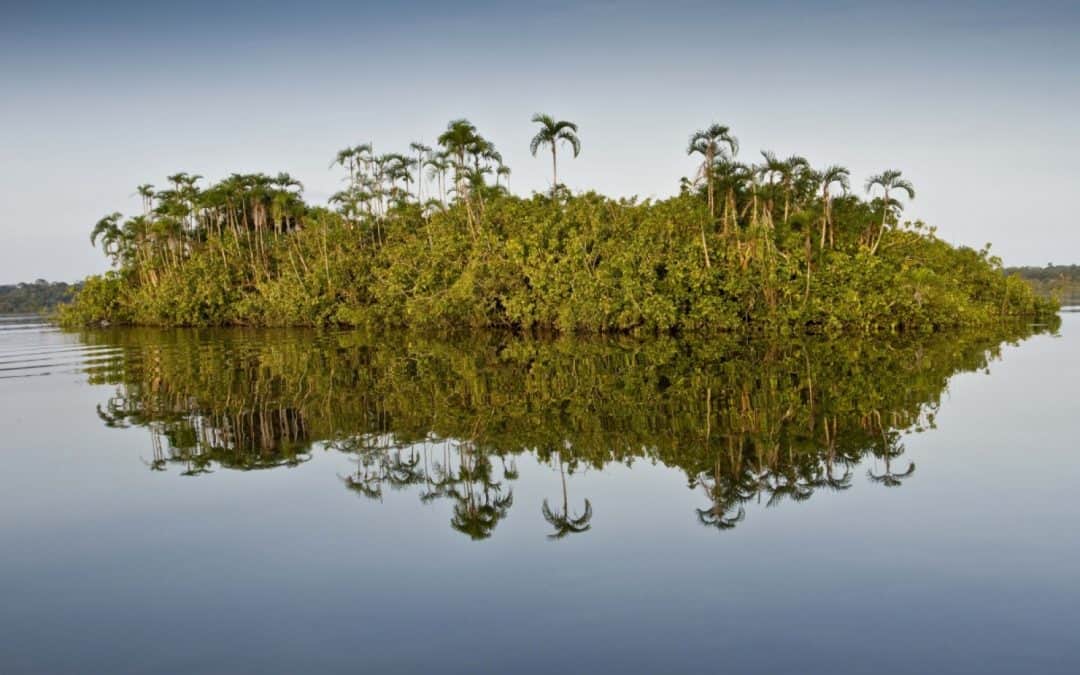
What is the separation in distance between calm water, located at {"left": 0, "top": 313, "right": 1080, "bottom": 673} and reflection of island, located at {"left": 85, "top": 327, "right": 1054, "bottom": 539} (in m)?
0.09

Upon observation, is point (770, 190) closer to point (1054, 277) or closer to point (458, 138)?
point (458, 138)

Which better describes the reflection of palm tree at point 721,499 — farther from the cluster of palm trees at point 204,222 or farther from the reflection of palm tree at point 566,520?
the cluster of palm trees at point 204,222

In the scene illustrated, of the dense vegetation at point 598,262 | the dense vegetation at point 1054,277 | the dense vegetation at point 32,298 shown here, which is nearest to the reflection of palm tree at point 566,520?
the dense vegetation at point 598,262

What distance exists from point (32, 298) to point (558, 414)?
143426mm

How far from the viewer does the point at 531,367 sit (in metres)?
21.5

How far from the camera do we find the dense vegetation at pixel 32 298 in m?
114

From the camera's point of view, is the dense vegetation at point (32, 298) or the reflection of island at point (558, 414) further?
the dense vegetation at point (32, 298)

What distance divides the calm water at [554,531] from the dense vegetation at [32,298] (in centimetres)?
10881

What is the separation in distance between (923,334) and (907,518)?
25997 millimetres

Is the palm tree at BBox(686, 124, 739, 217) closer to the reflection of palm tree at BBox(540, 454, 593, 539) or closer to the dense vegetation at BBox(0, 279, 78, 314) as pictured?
the reflection of palm tree at BBox(540, 454, 593, 539)

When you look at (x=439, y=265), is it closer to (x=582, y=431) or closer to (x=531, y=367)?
(x=531, y=367)

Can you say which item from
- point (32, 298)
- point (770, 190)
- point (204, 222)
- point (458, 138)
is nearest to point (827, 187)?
point (770, 190)

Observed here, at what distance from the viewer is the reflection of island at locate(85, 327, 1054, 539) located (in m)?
9.39

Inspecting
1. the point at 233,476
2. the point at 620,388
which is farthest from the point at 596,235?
the point at 233,476
